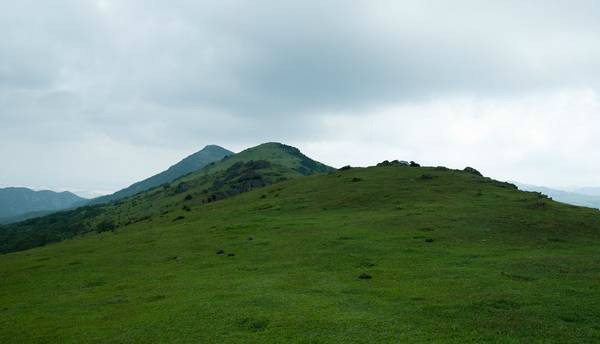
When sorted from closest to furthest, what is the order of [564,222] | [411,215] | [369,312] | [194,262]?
[369,312], [194,262], [564,222], [411,215]

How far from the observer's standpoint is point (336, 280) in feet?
87.8

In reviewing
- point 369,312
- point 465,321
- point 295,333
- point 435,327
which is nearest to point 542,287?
point 465,321

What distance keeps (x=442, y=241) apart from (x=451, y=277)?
1128 cm

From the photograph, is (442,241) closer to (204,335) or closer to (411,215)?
(411,215)

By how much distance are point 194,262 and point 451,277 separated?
837 inches

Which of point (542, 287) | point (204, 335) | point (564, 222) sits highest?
point (564, 222)

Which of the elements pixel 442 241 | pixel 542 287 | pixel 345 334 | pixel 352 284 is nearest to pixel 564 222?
pixel 442 241

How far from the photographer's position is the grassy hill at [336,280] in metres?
18.5

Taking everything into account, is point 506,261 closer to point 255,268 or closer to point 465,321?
point 465,321

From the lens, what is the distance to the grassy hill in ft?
60.5

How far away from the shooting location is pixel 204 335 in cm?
1841

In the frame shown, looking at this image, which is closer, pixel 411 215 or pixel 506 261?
pixel 506 261

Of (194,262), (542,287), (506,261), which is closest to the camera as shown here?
(542,287)

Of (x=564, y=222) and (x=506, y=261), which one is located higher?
(x=564, y=222)
